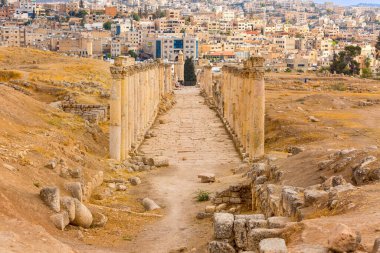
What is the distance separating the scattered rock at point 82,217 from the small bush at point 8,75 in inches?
1183

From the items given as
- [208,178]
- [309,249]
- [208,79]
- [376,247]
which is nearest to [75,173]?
[208,178]

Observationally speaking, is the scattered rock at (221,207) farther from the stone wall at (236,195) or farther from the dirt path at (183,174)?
the dirt path at (183,174)

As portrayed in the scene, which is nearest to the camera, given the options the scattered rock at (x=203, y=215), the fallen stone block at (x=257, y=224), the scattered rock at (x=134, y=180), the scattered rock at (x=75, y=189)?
the fallen stone block at (x=257, y=224)

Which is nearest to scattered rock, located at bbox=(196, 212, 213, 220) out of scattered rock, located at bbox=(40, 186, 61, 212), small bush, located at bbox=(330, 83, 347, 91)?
scattered rock, located at bbox=(40, 186, 61, 212)

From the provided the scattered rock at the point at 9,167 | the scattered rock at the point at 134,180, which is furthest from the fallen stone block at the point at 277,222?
the scattered rock at the point at 134,180

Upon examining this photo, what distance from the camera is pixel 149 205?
18.0 m

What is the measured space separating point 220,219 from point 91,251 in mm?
2541

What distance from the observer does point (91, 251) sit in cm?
1288

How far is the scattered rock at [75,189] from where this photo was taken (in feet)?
53.8

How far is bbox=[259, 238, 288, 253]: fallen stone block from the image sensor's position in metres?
9.55

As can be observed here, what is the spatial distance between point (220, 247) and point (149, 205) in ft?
20.1

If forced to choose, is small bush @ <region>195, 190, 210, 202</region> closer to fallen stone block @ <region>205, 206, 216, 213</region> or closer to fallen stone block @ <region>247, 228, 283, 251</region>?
fallen stone block @ <region>205, 206, 216, 213</region>

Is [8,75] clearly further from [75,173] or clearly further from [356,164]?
[356,164]

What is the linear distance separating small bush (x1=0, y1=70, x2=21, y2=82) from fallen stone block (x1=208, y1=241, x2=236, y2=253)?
33.6m
